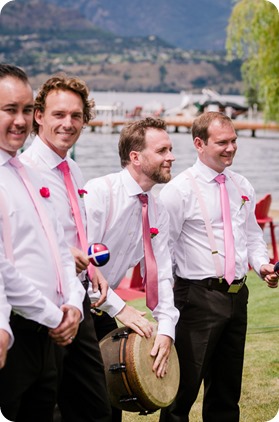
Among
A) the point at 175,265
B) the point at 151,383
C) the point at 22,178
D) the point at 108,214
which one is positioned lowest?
the point at 151,383

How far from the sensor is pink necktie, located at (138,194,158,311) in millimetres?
4711

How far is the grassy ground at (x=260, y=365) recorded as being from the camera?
5875mm

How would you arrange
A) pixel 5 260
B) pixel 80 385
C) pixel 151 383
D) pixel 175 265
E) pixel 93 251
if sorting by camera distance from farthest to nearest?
pixel 175 265 < pixel 151 383 < pixel 80 385 < pixel 93 251 < pixel 5 260

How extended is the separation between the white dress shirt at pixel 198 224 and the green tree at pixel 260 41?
70.7 feet

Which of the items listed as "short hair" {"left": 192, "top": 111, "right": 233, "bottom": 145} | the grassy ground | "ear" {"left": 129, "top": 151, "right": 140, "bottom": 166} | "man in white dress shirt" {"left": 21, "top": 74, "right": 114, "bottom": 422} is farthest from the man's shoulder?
the grassy ground

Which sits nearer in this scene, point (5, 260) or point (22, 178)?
point (5, 260)

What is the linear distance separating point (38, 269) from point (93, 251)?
440 millimetres

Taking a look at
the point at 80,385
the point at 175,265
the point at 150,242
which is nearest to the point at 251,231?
the point at 175,265

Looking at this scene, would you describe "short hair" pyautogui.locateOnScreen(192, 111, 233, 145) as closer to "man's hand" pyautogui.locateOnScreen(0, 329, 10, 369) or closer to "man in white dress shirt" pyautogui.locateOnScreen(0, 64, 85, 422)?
"man in white dress shirt" pyautogui.locateOnScreen(0, 64, 85, 422)

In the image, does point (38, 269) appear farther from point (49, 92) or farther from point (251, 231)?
point (251, 231)

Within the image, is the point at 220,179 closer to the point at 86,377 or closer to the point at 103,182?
the point at 103,182

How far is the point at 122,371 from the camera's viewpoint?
443 centimetres

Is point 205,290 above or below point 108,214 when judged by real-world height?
below

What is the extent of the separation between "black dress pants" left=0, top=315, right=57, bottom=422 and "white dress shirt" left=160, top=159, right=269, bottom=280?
1.59 metres
